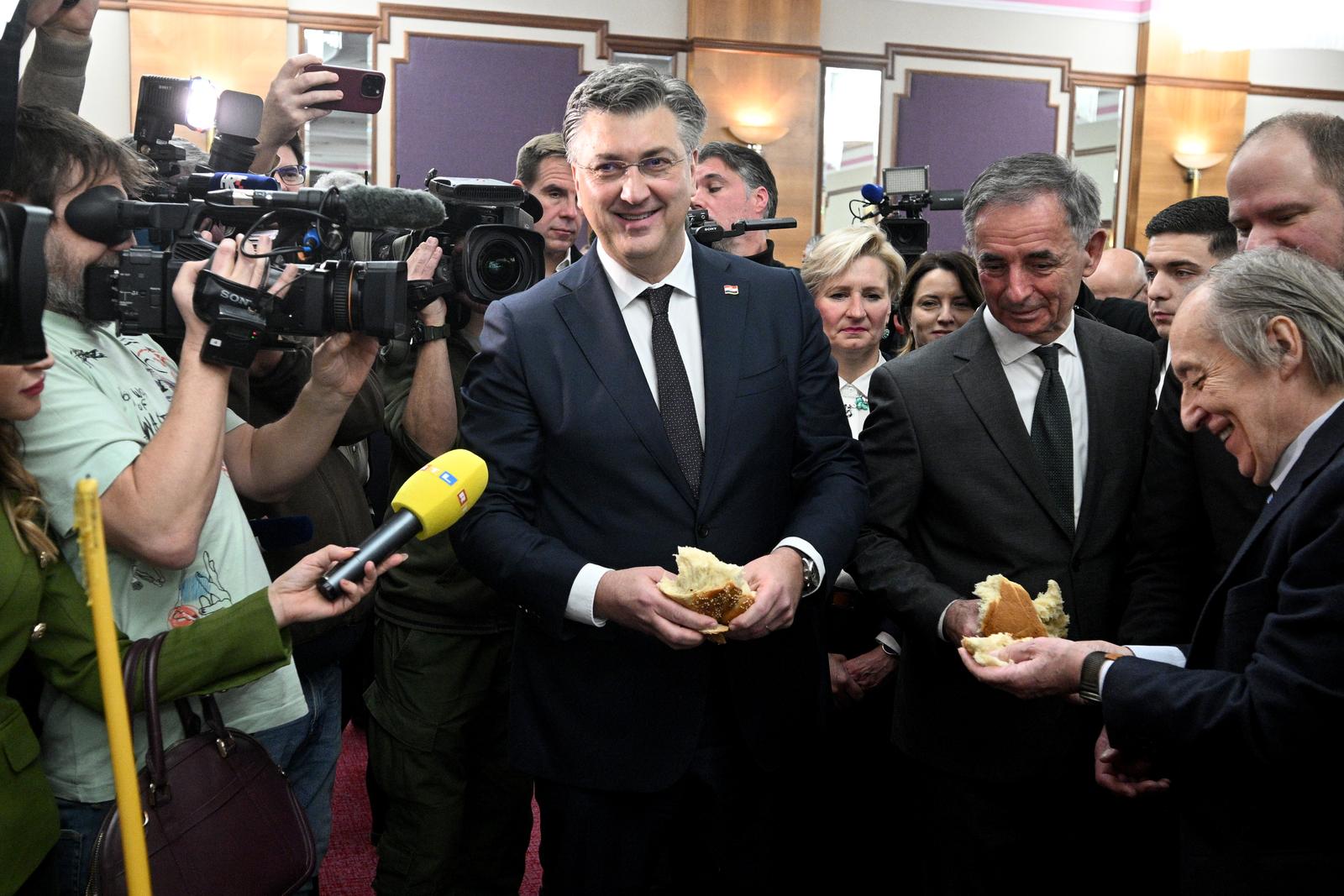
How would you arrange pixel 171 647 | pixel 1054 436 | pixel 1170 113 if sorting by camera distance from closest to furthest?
pixel 171 647
pixel 1054 436
pixel 1170 113

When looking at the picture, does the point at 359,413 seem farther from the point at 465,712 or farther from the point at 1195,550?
the point at 1195,550

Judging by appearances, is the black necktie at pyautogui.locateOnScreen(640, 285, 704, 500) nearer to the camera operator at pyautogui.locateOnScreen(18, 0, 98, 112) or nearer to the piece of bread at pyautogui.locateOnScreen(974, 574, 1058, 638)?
the piece of bread at pyautogui.locateOnScreen(974, 574, 1058, 638)

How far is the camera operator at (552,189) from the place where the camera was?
9.11 feet

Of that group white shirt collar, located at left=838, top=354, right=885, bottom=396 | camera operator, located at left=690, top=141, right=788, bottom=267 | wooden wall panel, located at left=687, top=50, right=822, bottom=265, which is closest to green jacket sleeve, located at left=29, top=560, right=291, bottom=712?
white shirt collar, located at left=838, top=354, right=885, bottom=396

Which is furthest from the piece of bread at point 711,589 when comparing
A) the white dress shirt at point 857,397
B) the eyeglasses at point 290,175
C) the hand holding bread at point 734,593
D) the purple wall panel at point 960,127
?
the purple wall panel at point 960,127

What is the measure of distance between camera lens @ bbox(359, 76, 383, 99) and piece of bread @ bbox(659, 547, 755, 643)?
1.24 m

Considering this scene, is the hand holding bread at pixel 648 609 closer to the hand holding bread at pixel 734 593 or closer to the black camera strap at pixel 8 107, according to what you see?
the hand holding bread at pixel 734 593

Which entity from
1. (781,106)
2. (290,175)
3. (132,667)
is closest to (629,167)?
(132,667)

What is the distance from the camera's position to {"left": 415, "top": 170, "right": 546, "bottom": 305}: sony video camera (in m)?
2.10

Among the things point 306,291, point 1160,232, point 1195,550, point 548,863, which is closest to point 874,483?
point 1195,550

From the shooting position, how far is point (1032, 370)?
6.29ft

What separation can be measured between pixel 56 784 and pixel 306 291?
0.69 m

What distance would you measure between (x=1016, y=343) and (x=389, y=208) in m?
1.02

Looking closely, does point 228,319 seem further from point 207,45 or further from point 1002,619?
point 207,45
